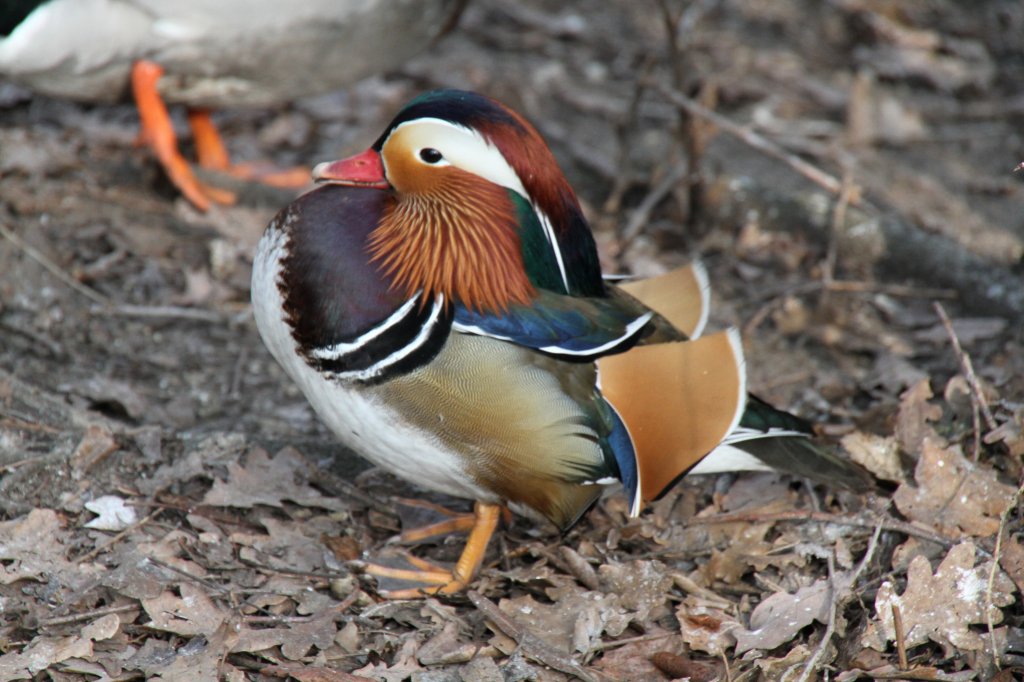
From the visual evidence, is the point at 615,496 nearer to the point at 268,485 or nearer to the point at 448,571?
the point at 448,571

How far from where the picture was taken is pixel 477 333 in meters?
2.39

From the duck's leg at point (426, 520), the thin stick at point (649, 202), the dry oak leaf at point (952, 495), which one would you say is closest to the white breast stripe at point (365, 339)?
→ the duck's leg at point (426, 520)

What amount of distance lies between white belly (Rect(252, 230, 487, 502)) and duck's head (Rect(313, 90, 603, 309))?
25 cm

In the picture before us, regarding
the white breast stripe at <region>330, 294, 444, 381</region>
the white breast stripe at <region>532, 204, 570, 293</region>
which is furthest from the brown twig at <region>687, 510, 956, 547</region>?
the white breast stripe at <region>330, 294, 444, 381</region>

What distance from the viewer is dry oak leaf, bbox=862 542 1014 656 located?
247cm

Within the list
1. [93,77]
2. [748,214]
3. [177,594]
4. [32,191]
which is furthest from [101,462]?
[748,214]

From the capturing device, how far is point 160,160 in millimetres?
4219

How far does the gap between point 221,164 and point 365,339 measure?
2394mm

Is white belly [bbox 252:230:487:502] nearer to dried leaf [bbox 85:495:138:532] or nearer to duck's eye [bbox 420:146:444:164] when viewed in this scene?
duck's eye [bbox 420:146:444:164]

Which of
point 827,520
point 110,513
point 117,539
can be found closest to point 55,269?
point 110,513

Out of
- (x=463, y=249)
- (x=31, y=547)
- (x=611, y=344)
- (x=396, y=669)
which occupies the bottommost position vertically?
(x=396, y=669)

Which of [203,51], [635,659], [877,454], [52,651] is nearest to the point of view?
[52,651]

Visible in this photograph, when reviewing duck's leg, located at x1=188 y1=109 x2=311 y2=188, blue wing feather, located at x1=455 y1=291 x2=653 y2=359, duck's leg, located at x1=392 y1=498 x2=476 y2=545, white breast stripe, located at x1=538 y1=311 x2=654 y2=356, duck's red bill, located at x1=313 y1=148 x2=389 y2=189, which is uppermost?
duck's red bill, located at x1=313 y1=148 x2=389 y2=189

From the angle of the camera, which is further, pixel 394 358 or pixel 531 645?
pixel 531 645
